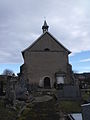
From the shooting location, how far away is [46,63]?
3612cm

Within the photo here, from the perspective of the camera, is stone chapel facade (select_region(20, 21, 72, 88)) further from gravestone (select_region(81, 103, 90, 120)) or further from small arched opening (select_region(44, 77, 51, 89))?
gravestone (select_region(81, 103, 90, 120))

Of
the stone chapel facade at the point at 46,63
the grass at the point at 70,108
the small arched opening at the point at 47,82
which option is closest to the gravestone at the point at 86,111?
the grass at the point at 70,108

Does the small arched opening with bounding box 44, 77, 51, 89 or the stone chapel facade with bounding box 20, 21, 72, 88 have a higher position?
the stone chapel facade with bounding box 20, 21, 72, 88

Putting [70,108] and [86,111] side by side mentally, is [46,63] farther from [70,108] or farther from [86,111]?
[86,111]

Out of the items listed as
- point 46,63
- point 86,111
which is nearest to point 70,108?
point 86,111

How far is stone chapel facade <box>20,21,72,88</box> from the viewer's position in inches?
1404

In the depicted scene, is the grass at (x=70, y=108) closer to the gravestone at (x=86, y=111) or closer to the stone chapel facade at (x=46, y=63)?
the gravestone at (x=86, y=111)

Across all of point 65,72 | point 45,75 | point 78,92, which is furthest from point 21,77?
point 78,92

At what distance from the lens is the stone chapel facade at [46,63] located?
35656 mm

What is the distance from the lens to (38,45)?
121 feet

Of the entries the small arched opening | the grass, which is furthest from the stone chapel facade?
the grass

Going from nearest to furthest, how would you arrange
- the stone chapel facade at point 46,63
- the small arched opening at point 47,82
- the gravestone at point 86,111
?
the gravestone at point 86,111
the stone chapel facade at point 46,63
the small arched opening at point 47,82

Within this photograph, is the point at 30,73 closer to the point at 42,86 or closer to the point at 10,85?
the point at 42,86

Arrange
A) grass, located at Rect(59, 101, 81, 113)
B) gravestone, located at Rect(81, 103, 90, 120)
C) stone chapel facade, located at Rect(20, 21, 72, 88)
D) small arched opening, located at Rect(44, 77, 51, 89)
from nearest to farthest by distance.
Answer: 1. gravestone, located at Rect(81, 103, 90, 120)
2. grass, located at Rect(59, 101, 81, 113)
3. stone chapel facade, located at Rect(20, 21, 72, 88)
4. small arched opening, located at Rect(44, 77, 51, 89)
